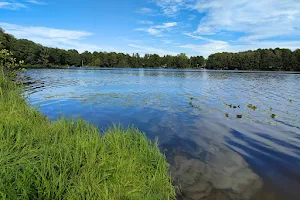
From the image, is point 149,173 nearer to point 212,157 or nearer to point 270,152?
point 212,157

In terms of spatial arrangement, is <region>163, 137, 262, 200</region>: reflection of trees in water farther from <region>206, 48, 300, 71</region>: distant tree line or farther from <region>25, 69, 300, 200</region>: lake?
<region>206, 48, 300, 71</region>: distant tree line

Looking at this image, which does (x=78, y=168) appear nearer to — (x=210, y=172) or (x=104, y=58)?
(x=210, y=172)

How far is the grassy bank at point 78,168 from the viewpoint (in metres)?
3.73

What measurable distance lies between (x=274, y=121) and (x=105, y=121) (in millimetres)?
11144

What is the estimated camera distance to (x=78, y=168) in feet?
14.9

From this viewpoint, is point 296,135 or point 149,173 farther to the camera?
point 296,135

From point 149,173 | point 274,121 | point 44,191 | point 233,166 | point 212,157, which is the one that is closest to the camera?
point 44,191

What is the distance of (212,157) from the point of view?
306 inches

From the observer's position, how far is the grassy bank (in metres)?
3.73

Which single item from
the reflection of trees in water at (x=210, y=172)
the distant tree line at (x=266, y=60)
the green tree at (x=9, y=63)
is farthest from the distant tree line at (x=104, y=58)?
the reflection of trees in water at (x=210, y=172)

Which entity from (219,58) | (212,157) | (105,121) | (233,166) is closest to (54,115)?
(105,121)

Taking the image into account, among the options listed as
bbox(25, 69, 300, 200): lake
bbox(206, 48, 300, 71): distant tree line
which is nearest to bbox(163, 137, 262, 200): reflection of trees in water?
bbox(25, 69, 300, 200): lake

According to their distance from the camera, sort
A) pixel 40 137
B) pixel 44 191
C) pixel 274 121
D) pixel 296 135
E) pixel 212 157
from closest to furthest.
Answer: pixel 44 191, pixel 40 137, pixel 212 157, pixel 296 135, pixel 274 121

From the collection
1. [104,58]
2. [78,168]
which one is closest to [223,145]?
[78,168]
